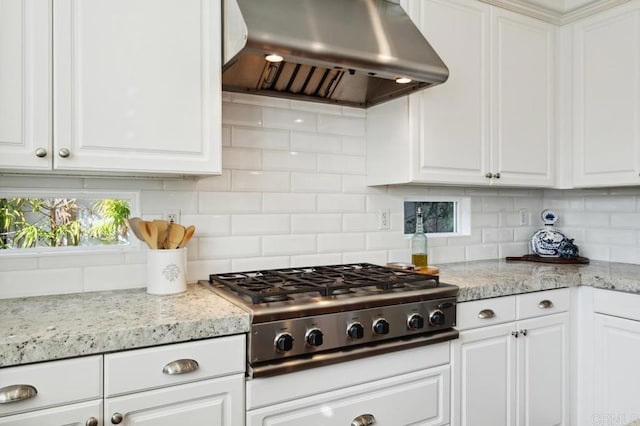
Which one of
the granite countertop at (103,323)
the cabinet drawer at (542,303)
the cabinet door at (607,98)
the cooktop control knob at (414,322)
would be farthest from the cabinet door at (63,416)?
the cabinet door at (607,98)

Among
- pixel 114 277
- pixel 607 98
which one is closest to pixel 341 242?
pixel 114 277

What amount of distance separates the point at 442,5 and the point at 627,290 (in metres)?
1.61

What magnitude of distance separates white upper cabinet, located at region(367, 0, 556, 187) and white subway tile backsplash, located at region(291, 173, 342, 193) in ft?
0.67

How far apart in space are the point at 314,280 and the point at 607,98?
1.98m

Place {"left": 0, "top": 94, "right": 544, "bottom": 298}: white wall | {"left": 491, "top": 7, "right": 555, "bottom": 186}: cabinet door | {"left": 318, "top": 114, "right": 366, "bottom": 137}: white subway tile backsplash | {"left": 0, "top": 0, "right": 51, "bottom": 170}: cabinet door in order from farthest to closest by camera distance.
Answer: {"left": 491, "top": 7, "right": 555, "bottom": 186}: cabinet door, {"left": 318, "top": 114, "right": 366, "bottom": 137}: white subway tile backsplash, {"left": 0, "top": 94, "right": 544, "bottom": 298}: white wall, {"left": 0, "top": 0, "right": 51, "bottom": 170}: cabinet door

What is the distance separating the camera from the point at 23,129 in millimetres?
1455

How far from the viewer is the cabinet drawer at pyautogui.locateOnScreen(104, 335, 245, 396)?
1279mm

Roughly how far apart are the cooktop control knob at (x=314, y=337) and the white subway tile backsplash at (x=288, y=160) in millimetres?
942

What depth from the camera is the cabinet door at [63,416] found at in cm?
117

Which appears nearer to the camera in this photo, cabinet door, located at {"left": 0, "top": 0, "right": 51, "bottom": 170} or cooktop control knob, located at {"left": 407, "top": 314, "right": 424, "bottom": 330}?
cabinet door, located at {"left": 0, "top": 0, "right": 51, "bottom": 170}

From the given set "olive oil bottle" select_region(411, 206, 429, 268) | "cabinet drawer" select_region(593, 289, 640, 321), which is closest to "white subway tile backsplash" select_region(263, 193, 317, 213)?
"olive oil bottle" select_region(411, 206, 429, 268)

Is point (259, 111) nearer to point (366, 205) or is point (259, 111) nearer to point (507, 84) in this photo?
point (366, 205)

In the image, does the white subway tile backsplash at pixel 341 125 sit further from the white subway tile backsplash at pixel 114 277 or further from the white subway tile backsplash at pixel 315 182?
the white subway tile backsplash at pixel 114 277

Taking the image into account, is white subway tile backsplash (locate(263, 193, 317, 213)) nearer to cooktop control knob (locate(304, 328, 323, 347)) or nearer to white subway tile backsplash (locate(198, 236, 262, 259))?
white subway tile backsplash (locate(198, 236, 262, 259))
